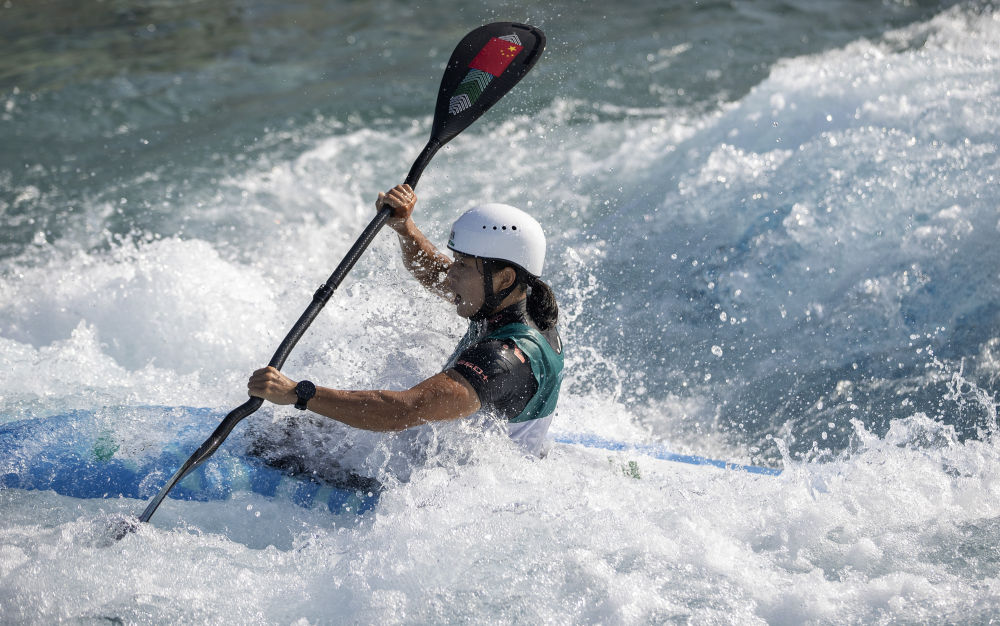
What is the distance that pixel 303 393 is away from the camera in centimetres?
Answer: 312

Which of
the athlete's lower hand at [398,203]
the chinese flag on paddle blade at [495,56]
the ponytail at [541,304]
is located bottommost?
the ponytail at [541,304]

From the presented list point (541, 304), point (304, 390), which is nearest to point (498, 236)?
point (541, 304)

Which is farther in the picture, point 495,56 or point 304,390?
point 495,56

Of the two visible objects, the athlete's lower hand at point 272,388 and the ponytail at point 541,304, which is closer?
the athlete's lower hand at point 272,388

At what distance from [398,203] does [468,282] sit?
2.05 feet

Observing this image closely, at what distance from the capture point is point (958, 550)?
140 inches

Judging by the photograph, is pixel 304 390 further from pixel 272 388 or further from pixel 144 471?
pixel 144 471

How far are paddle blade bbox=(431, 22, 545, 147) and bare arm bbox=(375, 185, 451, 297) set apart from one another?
2.75ft

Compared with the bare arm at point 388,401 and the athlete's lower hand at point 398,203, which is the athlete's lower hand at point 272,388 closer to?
the bare arm at point 388,401

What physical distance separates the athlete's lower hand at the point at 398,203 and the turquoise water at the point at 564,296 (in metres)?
0.37

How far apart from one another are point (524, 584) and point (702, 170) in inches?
161

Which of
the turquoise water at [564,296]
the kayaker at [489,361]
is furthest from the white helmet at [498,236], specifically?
the turquoise water at [564,296]

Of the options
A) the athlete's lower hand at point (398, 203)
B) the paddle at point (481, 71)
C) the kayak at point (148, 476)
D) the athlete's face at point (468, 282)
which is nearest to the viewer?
the athlete's face at point (468, 282)

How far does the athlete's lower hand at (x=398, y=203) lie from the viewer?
12.8ft
